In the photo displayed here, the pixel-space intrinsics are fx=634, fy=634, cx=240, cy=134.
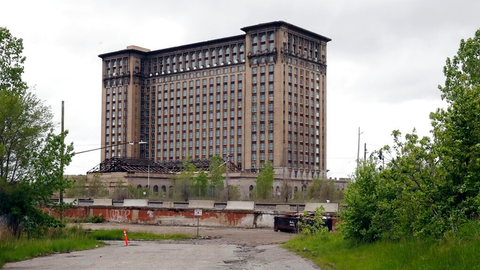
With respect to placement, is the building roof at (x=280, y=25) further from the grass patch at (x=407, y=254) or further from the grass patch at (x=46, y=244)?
the grass patch at (x=407, y=254)

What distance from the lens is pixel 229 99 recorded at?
6250 inches

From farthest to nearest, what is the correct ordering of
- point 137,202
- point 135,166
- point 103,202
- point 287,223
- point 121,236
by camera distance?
point 135,166
point 103,202
point 137,202
point 287,223
point 121,236

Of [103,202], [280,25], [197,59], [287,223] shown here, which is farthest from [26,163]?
[197,59]

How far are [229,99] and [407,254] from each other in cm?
14045

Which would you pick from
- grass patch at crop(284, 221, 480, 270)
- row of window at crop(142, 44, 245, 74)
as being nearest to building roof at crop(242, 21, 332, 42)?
row of window at crop(142, 44, 245, 74)

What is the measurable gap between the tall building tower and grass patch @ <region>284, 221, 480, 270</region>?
116 metres

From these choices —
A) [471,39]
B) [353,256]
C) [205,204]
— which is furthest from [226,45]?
[353,256]

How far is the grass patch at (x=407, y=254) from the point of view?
16.1 meters

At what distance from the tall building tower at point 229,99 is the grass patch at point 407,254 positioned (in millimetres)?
116470

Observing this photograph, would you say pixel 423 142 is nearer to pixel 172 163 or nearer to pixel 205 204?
pixel 205 204

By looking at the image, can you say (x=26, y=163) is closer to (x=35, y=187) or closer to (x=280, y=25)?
(x=35, y=187)

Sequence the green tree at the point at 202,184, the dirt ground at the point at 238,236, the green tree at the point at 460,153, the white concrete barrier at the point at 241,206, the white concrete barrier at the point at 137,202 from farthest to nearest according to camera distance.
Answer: the green tree at the point at 202,184 → the white concrete barrier at the point at 137,202 → the white concrete barrier at the point at 241,206 → the dirt ground at the point at 238,236 → the green tree at the point at 460,153

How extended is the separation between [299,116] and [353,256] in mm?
130991

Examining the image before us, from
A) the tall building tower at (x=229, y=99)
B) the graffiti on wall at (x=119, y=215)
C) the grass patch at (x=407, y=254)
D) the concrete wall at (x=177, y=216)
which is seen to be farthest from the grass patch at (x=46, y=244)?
the tall building tower at (x=229, y=99)
